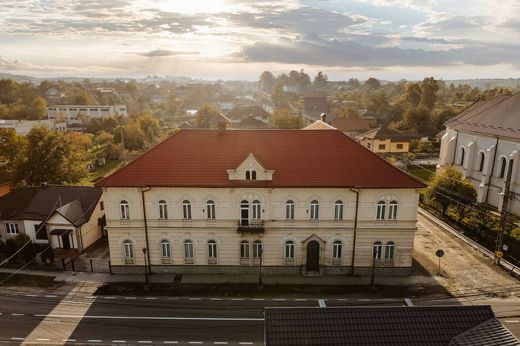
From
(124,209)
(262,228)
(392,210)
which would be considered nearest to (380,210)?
(392,210)

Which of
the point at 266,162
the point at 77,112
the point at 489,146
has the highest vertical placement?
the point at 266,162

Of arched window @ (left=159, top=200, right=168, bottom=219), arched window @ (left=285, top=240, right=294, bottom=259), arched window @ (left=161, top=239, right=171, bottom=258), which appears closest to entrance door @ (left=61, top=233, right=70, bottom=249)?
arched window @ (left=161, top=239, right=171, bottom=258)

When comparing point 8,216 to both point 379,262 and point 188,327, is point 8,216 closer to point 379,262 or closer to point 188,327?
point 188,327

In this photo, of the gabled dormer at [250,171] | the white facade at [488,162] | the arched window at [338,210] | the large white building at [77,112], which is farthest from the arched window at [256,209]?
the large white building at [77,112]

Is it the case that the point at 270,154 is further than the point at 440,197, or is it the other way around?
the point at 440,197

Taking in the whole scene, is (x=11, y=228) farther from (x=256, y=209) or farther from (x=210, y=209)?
(x=256, y=209)

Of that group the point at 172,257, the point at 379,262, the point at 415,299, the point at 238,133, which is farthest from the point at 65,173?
the point at 415,299

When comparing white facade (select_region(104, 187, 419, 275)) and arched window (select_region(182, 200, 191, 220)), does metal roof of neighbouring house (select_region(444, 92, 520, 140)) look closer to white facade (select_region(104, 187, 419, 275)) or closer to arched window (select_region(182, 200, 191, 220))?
white facade (select_region(104, 187, 419, 275))
